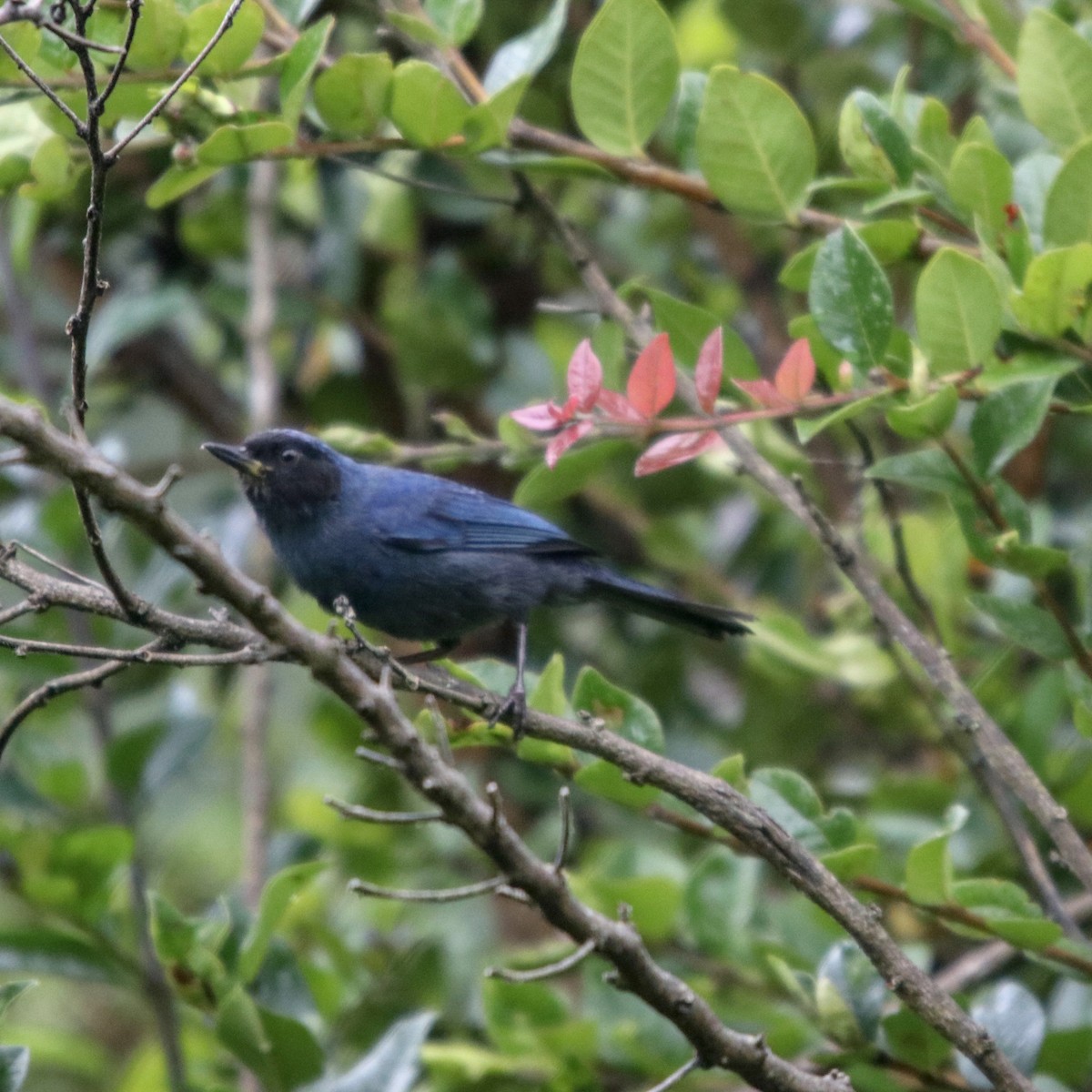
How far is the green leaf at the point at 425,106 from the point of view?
2.96 meters

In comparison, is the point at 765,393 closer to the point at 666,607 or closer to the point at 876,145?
the point at 876,145

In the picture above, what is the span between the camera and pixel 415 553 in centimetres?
404

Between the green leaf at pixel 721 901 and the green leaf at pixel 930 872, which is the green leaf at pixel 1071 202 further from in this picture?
the green leaf at pixel 721 901

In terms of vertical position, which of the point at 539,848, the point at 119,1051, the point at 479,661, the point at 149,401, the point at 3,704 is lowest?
the point at 119,1051

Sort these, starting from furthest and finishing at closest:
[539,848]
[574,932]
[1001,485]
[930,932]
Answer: [539,848] → [930,932] → [1001,485] → [574,932]

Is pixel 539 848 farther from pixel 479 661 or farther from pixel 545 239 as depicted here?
pixel 545 239

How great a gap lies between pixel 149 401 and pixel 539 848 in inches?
99.1

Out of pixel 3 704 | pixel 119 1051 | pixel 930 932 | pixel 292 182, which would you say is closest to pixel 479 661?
pixel 930 932

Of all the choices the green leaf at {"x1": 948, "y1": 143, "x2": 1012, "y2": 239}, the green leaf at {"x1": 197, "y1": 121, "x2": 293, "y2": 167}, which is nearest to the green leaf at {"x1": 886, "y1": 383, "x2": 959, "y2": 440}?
the green leaf at {"x1": 948, "y1": 143, "x2": 1012, "y2": 239}

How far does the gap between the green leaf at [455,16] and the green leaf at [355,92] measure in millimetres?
302

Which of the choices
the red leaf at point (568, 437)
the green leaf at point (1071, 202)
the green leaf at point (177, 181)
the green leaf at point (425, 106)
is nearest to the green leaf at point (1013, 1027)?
the red leaf at point (568, 437)

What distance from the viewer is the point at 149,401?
588cm

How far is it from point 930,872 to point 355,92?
191cm

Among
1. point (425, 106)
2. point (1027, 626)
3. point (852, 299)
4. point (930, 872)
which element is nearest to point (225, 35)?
point (425, 106)
